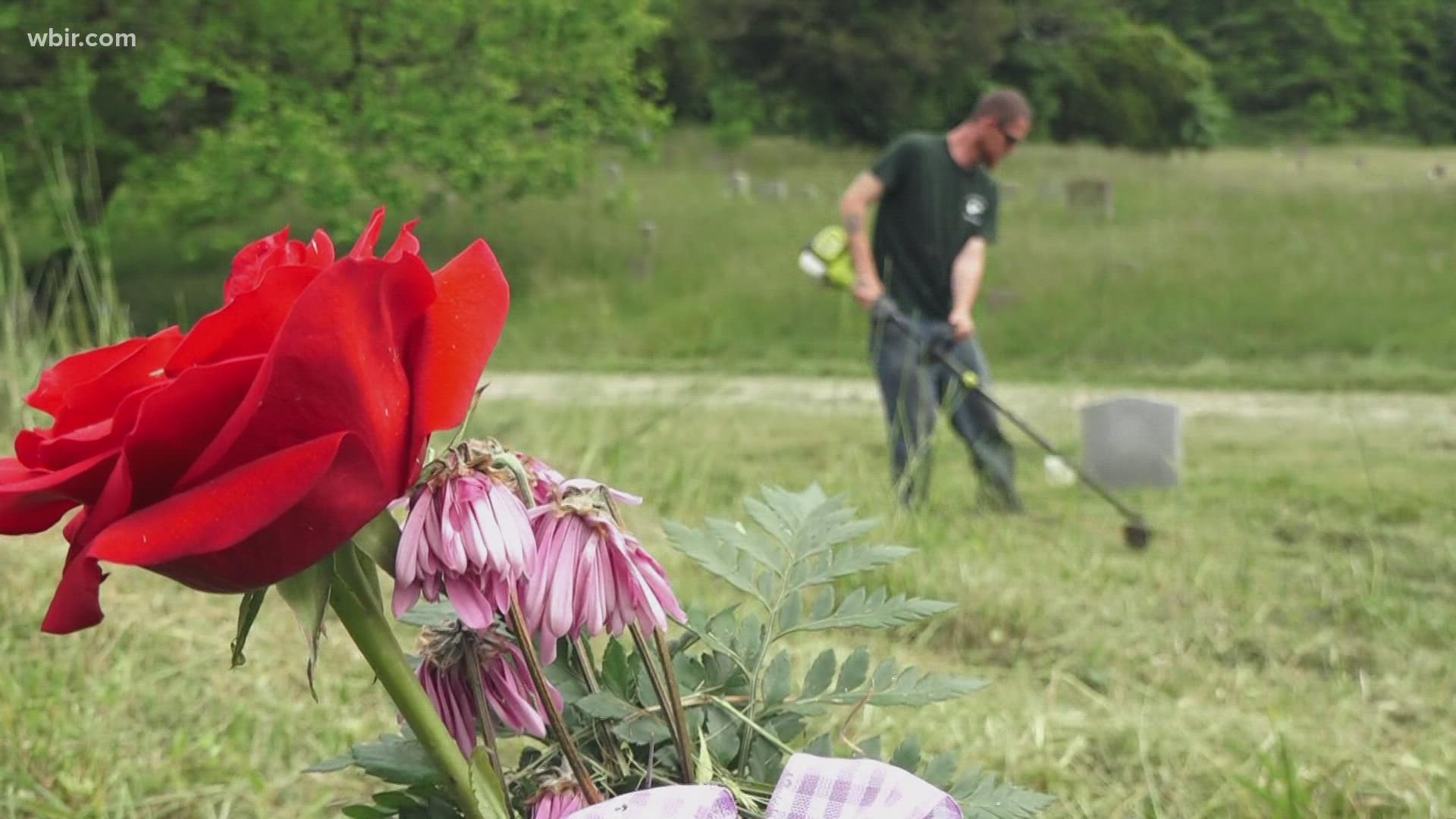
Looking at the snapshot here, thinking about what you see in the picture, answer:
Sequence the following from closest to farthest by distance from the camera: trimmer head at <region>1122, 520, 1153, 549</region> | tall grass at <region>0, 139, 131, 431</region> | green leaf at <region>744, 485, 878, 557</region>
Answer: green leaf at <region>744, 485, 878, 557</region>
tall grass at <region>0, 139, 131, 431</region>
trimmer head at <region>1122, 520, 1153, 549</region>

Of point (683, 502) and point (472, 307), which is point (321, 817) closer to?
point (472, 307)

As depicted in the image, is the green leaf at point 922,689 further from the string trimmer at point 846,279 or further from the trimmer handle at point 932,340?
the string trimmer at point 846,279

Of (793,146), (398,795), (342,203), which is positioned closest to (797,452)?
(398,795)

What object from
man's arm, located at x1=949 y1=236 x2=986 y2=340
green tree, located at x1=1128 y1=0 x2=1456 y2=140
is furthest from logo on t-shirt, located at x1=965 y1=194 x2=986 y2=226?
green tree, located at x1=1128 y1=0 x2=1456 y2=140

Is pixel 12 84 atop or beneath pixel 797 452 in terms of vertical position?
atop

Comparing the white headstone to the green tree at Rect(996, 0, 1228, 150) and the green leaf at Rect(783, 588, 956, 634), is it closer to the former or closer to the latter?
the green leaf at Rect(783, 588, 956, 634)

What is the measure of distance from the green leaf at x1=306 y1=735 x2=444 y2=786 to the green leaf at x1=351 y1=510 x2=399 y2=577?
0.10 meters

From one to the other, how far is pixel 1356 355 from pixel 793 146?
47.0ft

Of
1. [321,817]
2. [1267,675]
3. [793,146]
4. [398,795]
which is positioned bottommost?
[793,146]

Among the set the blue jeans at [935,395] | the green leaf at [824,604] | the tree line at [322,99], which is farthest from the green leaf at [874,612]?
the tree line at [322,99]

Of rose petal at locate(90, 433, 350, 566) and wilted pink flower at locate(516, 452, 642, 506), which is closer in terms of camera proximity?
rose petal at locate(90, 433, 350, 566)

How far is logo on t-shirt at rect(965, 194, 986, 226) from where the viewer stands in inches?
208

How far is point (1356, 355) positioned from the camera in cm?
1012

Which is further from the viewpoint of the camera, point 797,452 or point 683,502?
point 797,452
